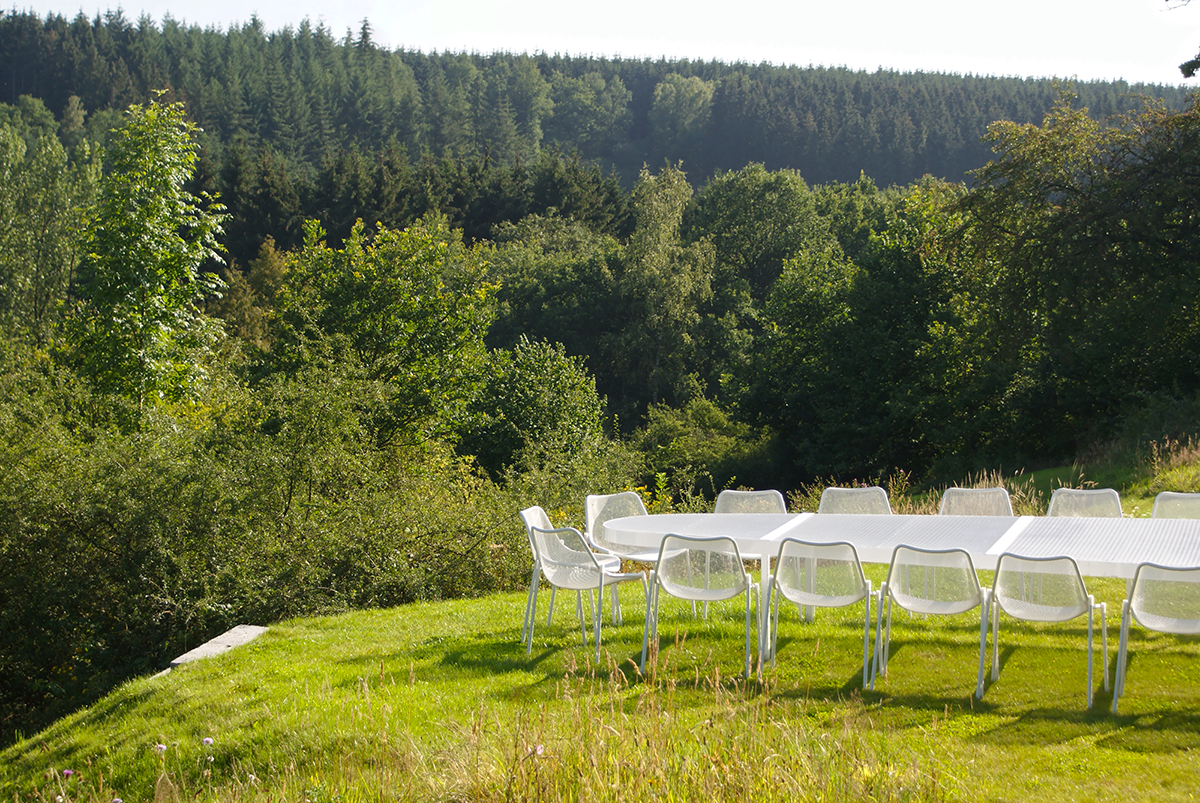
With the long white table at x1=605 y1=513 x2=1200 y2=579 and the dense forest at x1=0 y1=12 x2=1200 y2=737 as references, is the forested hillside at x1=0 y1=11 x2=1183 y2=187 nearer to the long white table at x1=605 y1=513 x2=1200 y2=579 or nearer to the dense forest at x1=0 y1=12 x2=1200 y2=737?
the dense forest at x1=0 y1=12 x2=1200 y2=737

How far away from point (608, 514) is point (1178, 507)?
4171 millimetres

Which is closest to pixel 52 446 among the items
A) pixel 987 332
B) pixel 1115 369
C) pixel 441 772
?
pixel 441 772

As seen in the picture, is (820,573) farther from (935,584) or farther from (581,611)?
(581,611)

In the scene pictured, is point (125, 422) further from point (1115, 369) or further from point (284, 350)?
point (1115, 369)

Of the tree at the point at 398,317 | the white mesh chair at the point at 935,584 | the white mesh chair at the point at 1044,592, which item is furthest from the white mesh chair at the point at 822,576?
the tree at the point at 398,317

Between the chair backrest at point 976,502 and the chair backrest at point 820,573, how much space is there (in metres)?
2.20

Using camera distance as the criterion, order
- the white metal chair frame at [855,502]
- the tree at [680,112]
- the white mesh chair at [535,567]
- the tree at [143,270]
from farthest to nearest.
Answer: the tree at [680,112], the tree at [143,270], the white metal chair frame at [855,502], the white mesh chair at [535,567]

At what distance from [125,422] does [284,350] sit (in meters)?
4.46

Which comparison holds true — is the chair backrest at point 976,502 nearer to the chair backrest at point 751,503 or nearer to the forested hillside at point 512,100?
the chair backrest at point 751,503

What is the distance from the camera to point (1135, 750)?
4020 millimetres

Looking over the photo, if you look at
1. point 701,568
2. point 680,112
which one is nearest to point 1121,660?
point 701,568

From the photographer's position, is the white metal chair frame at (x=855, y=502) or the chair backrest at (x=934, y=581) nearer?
the chair backrest at (x=934, y=581)

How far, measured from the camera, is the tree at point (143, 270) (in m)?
13.6

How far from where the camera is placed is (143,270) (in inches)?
543
